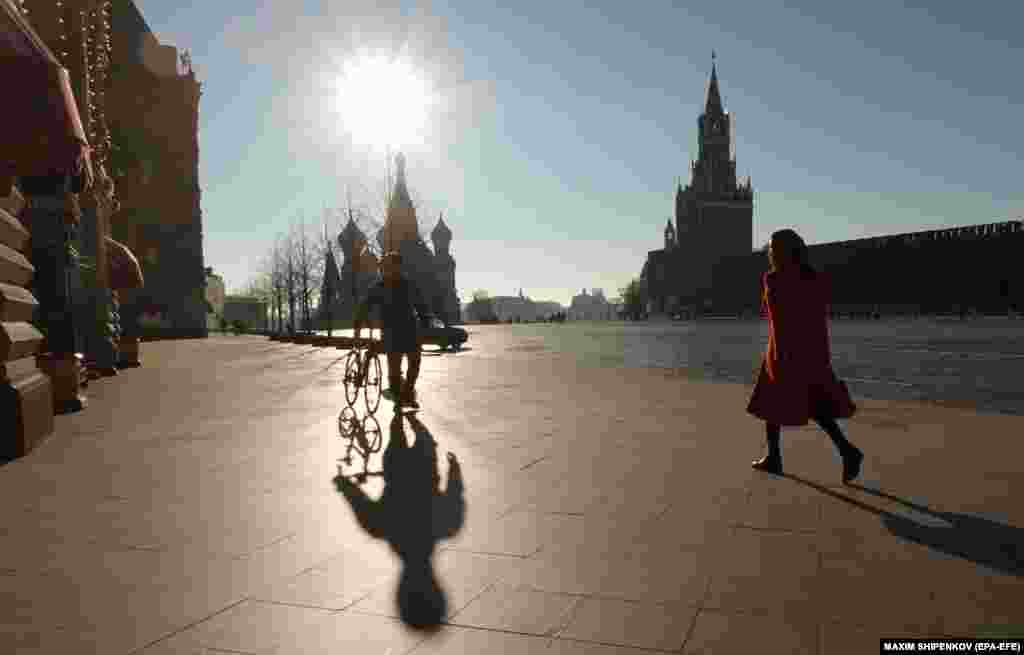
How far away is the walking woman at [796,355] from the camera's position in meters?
5.36

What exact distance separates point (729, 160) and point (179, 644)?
15679 centimetres

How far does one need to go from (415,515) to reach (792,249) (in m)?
3.27

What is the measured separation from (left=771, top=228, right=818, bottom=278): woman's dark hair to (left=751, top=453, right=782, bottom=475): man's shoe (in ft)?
4.45

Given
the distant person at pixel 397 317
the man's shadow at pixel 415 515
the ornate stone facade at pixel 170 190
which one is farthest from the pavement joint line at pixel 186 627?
the ornate stone facade at pixel 170 190

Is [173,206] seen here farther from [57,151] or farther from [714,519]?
[714,519]

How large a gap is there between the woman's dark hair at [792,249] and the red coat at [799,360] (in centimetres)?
6

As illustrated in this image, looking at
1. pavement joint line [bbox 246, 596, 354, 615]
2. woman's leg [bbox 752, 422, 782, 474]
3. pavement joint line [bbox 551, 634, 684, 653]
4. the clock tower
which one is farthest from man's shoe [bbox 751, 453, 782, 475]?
the clock tower

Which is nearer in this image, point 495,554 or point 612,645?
point 612,645

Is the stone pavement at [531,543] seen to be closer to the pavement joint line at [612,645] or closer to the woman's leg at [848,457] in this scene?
the pavement joint line at [612,645]

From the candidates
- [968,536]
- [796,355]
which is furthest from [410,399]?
[968,536]

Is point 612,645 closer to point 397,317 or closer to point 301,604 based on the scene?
point 301,604

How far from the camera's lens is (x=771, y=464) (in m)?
5.62

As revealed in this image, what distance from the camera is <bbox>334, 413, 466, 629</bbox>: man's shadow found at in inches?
129

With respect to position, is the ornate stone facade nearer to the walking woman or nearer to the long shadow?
the walking woman
